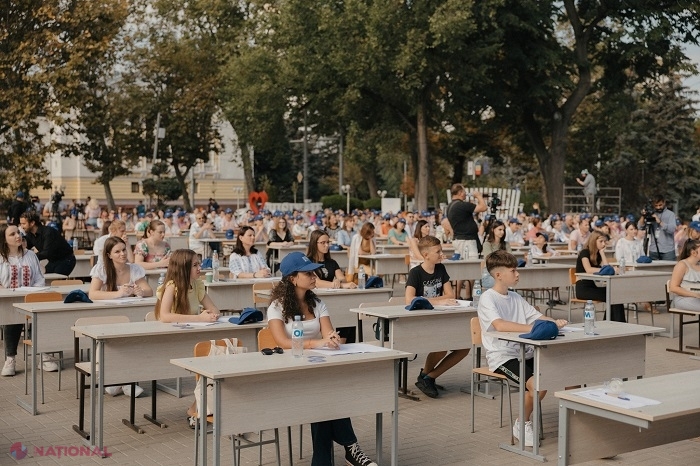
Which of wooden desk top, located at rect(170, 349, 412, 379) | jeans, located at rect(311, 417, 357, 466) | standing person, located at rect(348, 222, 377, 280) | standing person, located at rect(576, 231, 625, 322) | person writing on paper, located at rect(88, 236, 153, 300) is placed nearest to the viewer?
wooden desk top, located at rect(170, 349, 412, 379)

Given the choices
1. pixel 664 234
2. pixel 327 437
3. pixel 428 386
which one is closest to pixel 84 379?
pixel 327 437

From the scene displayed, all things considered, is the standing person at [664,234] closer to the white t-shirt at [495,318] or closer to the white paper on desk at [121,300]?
the white t-shirt at [495,318]

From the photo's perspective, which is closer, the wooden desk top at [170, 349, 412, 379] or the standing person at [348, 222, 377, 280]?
the wooden desk top at [170, 349, 412, 379]

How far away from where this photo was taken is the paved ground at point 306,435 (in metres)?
8.16

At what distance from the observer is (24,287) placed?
11.6 metres

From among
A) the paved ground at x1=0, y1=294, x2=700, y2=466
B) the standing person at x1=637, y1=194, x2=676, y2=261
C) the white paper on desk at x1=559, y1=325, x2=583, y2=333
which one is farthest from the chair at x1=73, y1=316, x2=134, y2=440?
the standing person at x1=637, y1=194, x2=676, y2=261

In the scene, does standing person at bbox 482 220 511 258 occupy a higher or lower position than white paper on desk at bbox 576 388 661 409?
higher

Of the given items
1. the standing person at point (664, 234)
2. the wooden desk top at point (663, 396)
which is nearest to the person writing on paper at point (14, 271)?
the wooden desk top at point (663, 396)

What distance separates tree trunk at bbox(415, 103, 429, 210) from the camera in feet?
139

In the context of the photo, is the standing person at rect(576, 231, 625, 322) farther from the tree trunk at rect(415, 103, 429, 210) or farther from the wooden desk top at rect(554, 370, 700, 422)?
the tree trunk at rect(415, 103, 429, 210)

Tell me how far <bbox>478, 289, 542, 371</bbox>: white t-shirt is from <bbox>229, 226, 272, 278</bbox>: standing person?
534 cm

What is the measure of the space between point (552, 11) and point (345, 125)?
11.1m

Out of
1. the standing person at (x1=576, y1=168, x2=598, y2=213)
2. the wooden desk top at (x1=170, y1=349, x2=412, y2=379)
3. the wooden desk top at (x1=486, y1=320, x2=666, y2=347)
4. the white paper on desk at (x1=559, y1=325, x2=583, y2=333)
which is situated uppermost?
the standing person at (x1=576, y1=168, x2=598, y2=213)

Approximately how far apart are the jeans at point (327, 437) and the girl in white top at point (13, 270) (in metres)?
5.45
